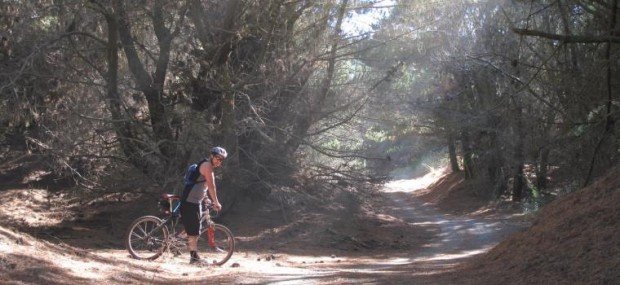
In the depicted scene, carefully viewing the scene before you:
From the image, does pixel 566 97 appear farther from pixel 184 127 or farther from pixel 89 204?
pixel 89 204

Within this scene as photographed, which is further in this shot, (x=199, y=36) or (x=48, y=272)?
(x=199, y=36)

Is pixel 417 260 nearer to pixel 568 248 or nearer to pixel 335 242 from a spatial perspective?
pixel 335 242

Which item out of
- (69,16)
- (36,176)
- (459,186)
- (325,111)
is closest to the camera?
(69,16)

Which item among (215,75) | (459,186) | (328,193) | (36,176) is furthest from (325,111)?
(459,186)

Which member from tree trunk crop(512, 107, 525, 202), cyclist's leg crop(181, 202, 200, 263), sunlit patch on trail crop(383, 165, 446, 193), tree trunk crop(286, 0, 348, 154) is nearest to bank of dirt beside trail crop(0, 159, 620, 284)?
cyclist's leg crop(181, 202, 200, 263)

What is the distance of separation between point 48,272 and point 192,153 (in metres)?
8.41

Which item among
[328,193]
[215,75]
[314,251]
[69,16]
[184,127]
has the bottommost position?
[314,251]

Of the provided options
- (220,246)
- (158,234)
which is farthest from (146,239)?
(220,246)

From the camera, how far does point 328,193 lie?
1888 cm

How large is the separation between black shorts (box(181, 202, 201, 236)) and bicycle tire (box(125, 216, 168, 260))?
0.47 meters

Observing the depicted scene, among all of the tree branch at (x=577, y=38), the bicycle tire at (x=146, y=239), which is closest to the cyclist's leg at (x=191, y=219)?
the bicycle tire at (x=146, y=239)

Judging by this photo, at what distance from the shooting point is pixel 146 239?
1010 cm

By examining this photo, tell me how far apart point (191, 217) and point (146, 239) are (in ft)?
2.93

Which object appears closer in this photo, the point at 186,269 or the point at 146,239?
the point at 186,269
